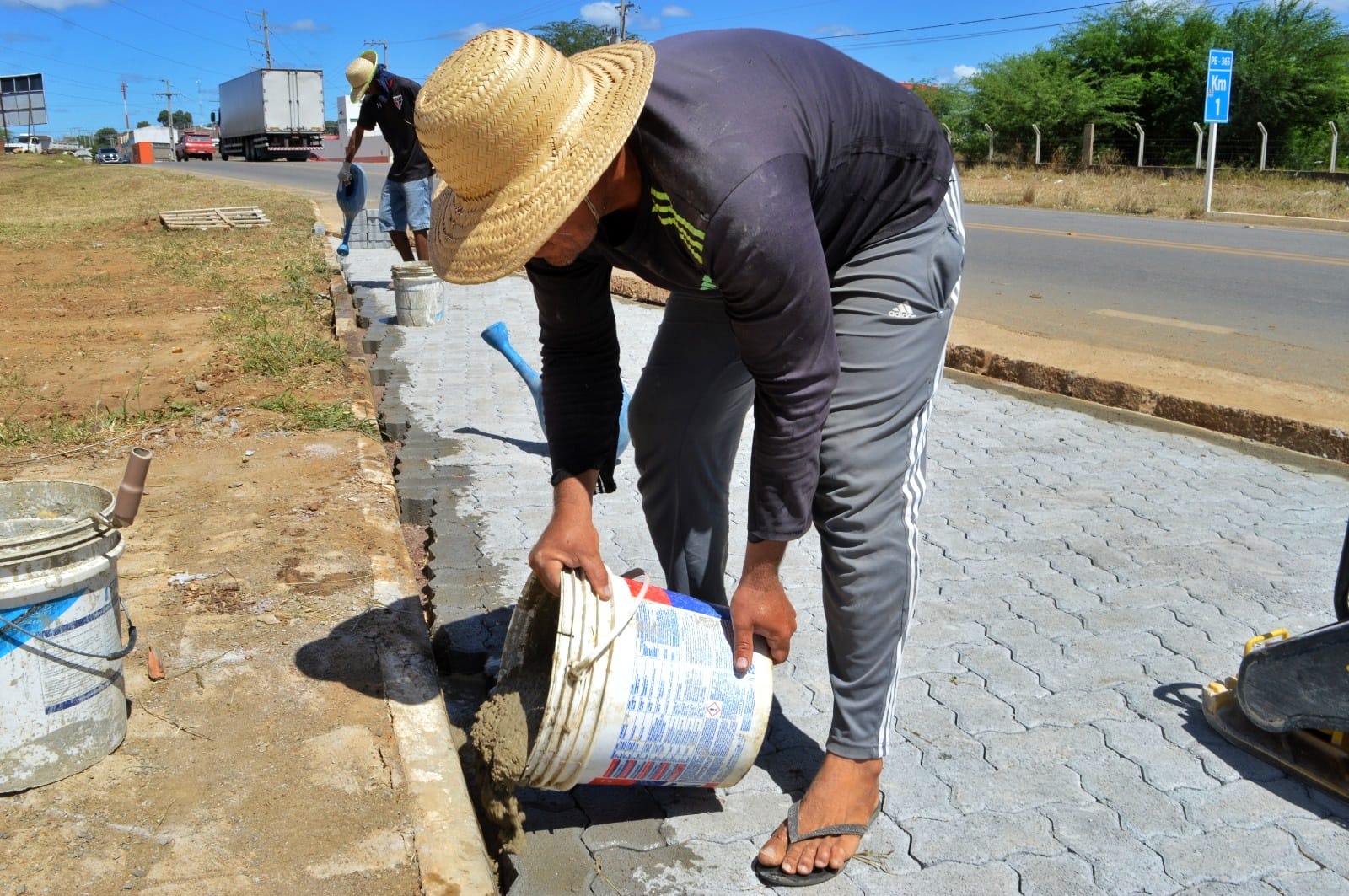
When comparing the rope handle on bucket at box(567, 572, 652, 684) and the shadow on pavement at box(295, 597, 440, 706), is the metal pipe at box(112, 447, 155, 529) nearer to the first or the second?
the shadow on pavement at box(295, 597, 440, 706)

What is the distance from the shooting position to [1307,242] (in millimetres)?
13867

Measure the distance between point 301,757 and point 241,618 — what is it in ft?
2.60

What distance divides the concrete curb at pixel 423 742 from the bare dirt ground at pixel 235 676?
4cm

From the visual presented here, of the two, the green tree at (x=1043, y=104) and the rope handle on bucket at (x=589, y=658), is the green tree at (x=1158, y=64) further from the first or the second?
the rope handle on bucket at (x=589, y=658)

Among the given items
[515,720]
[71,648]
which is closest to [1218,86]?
[515,720]

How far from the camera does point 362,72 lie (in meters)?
8.52

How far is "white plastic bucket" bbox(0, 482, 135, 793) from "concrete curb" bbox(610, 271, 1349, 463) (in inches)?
178

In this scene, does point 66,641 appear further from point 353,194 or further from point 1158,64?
point 1158,64

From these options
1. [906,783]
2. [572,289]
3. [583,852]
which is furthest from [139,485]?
[906,783]

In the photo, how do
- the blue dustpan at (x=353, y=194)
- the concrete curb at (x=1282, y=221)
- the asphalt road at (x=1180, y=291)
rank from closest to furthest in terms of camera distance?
the asphalt road at (x=1180, y=291), the blue dustpan at (x=353, y=194), the concrete curb at (x=1282, y=221)

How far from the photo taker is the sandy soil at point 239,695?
228cm

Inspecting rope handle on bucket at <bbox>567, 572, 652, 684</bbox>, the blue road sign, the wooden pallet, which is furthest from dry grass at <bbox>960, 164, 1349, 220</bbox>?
rope handle on bucket at <bbox>567, 572, 652, 684</bbox>

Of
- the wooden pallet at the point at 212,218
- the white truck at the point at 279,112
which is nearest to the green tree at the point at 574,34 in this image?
→ the white truck at the point at 279,112

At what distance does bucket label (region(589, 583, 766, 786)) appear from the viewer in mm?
2246
